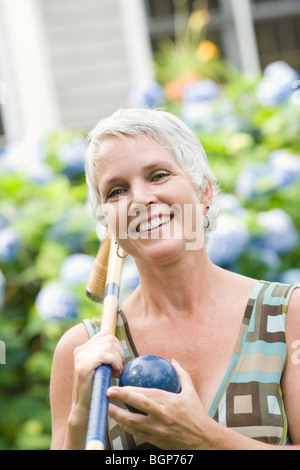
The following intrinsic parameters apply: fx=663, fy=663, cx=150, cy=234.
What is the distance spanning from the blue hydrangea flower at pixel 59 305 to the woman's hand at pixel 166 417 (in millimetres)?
1609

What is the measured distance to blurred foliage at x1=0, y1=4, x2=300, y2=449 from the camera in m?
2.85

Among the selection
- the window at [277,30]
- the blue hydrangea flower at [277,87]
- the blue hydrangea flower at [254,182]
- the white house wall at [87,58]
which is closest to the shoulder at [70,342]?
the blue hydrangea flower at [254,182]

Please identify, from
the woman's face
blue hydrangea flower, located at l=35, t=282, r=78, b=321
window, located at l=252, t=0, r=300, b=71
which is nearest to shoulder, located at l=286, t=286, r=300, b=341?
the woman's face

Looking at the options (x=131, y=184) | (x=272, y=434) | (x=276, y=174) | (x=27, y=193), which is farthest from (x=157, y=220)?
(x=27, y=193)

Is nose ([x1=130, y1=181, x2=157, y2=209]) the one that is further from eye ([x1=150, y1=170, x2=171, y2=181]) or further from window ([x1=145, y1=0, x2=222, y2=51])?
window ([x1=145, y1=0, x2=222, y2=51])

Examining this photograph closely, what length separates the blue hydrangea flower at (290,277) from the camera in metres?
2.81

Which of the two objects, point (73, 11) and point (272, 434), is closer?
point (272, 434)

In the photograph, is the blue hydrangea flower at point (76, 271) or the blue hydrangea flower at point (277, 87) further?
the blue hydrangea flower at point (277, 87)

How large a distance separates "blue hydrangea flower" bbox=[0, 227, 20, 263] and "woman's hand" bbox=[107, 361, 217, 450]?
2.13m

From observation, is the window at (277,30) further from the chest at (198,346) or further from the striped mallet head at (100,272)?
the chest at (198,346)

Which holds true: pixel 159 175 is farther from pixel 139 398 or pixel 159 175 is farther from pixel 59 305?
pixel 59 305
